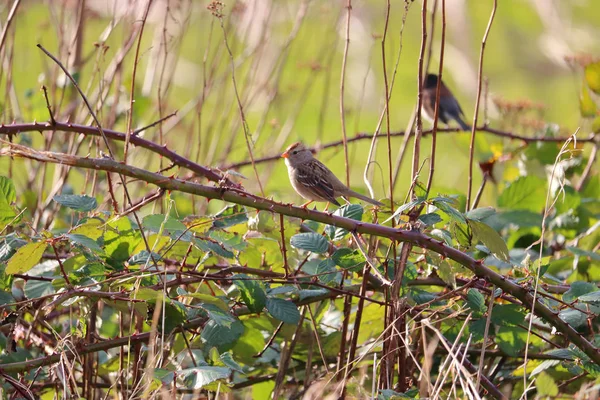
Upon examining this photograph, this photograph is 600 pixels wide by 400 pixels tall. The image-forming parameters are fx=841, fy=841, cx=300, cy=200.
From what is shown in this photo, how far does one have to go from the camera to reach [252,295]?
8.65 feet

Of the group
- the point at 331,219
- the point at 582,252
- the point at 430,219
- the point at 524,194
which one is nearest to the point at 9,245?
the point at 331,219

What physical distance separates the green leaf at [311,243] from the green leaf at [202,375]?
0.48 m

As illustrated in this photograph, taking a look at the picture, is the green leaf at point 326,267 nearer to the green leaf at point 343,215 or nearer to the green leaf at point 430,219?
the green leaf at point 343,215

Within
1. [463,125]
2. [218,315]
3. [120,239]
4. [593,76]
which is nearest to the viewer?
[218,315]

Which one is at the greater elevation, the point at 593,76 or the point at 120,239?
the point at 593,76

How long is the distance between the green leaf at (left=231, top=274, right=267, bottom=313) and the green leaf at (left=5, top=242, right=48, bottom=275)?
598mm

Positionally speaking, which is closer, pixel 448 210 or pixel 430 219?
pixel 448 210

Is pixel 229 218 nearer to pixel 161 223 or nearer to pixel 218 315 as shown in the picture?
pixel 161 223

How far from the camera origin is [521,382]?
3.11 metres

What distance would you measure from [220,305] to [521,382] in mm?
1283

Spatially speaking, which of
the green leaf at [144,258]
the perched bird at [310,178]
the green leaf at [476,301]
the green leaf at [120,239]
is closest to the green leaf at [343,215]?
the green leaf at [476,301]

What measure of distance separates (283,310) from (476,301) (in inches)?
23.4

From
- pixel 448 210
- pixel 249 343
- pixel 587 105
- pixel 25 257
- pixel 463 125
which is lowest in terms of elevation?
pixel 249 343

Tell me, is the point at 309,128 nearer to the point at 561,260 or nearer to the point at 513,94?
the point at 513,94
